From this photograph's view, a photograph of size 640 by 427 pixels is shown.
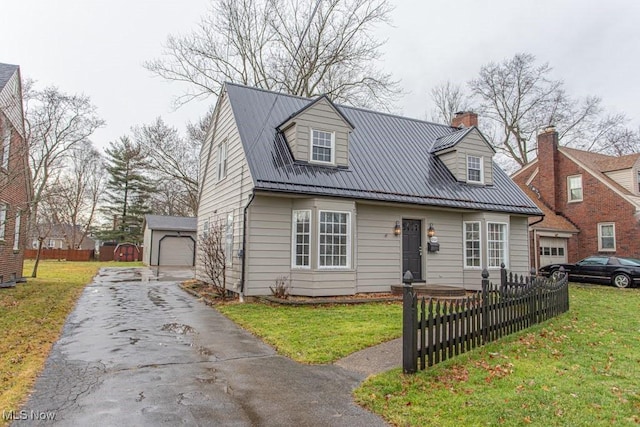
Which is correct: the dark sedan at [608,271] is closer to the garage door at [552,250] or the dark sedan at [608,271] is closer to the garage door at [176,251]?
the garage door at [552,250]

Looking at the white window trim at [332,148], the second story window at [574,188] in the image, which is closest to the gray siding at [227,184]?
the white window trim at [332,148]

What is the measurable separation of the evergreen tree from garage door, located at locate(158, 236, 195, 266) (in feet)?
45.8

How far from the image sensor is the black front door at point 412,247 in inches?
520

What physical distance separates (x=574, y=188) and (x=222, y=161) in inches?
805

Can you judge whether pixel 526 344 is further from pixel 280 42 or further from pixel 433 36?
pixel 280 42

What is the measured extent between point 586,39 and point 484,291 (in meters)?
19.6

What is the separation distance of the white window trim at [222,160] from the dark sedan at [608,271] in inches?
546

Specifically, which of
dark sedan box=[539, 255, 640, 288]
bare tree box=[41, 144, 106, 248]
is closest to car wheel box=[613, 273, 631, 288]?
dark sedan box=[539, 255, 640, 288]

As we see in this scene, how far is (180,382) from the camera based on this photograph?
4840 mm

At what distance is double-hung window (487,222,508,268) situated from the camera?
1425cm

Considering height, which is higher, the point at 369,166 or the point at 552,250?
the point at 369,166

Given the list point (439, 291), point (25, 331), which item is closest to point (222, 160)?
point (25, 331)

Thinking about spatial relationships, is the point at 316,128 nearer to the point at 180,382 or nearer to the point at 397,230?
the point at 397,230
